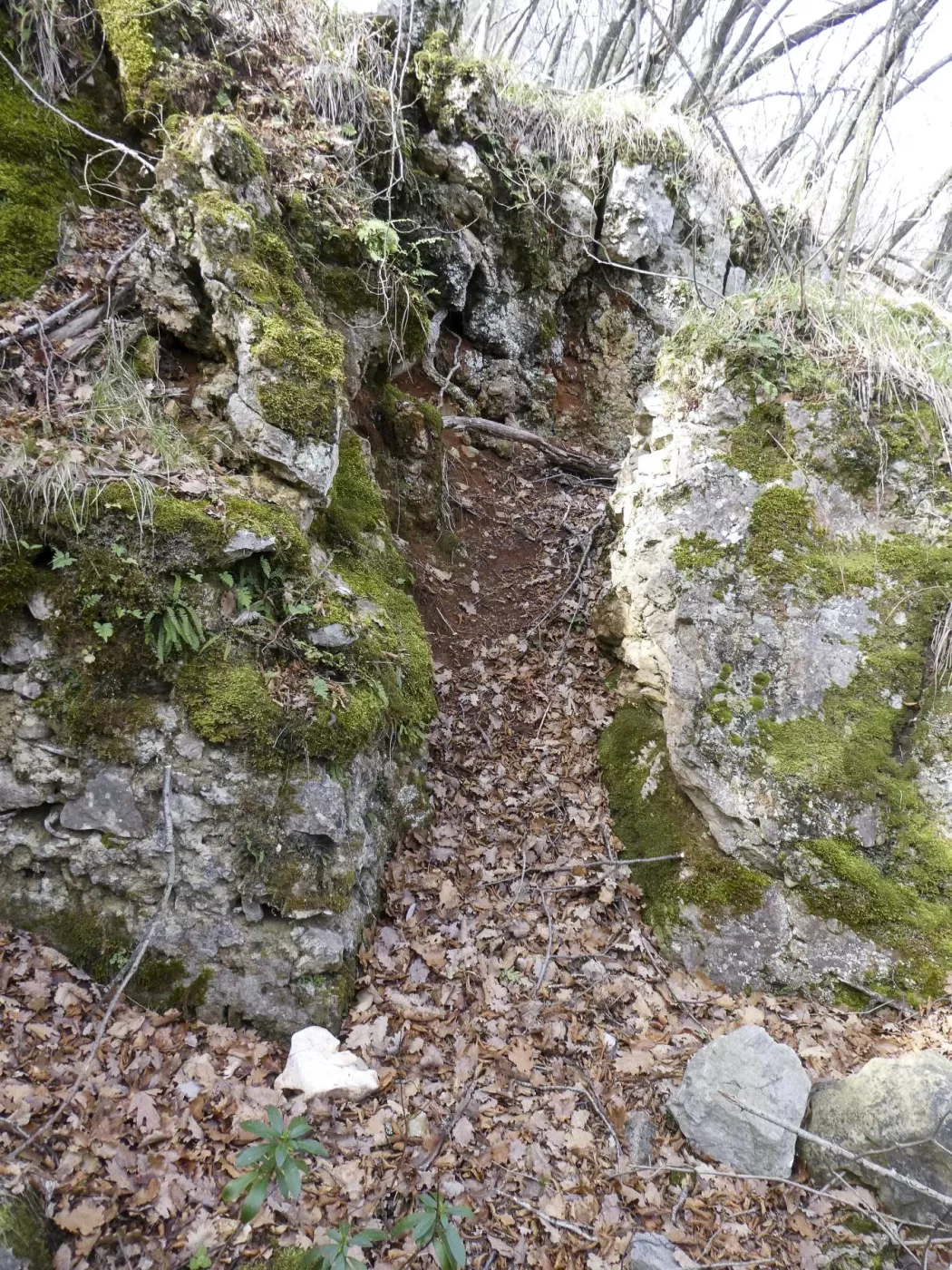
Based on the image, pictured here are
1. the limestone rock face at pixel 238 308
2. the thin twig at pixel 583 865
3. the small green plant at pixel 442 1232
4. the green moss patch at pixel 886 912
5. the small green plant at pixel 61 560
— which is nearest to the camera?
the small green plant at pixel 442 1232

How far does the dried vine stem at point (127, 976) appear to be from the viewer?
272cm

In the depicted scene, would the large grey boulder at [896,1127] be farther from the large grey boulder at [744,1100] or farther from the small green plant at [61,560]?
the small green plant at [61,560]

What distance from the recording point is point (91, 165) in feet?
16.1

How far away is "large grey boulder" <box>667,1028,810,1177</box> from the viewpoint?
3.15 m

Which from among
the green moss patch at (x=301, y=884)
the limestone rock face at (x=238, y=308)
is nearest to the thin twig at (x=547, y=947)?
the green moss patch at (x=301, y=884)

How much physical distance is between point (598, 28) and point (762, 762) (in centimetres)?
1255

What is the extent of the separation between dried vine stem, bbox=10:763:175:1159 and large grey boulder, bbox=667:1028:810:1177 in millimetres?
2962

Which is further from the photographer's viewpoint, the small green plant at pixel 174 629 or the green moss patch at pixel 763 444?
the green moss patch at pixel 763 444

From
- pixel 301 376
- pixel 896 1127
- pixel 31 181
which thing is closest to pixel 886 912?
pixel 896 1127

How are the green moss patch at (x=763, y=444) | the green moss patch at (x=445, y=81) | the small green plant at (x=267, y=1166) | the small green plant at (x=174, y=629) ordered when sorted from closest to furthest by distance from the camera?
the small green plant at (x=267, y=1166) < the small green plant at (x=174, y=629) < the green moss patch at (x=763, y=444) < the green moss patch at (x=445, y=81)

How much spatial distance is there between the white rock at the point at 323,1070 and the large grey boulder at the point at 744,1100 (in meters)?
1.69

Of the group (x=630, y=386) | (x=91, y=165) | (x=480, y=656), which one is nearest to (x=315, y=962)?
(x=480, y=656)

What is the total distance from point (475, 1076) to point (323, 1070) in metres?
0.84

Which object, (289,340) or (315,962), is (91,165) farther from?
(315,962)
